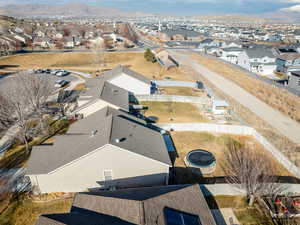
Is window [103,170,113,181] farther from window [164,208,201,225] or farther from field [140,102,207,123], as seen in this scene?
field [140,102,207,123]

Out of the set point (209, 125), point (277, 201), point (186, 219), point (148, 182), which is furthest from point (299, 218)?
point (209, 125)

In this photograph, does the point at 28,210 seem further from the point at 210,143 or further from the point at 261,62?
the point at 261,62

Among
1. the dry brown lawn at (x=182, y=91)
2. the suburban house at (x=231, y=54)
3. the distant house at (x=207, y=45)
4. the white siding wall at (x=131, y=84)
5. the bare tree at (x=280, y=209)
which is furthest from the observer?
the distant house at (x=207, y=45)

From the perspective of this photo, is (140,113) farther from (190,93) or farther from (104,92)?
(190,93)

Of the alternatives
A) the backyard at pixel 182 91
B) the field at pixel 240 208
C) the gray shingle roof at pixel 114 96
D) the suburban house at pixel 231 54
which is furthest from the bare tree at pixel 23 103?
the suburban house at pixel 231 54

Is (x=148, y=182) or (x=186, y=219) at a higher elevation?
(x=186, y=219)

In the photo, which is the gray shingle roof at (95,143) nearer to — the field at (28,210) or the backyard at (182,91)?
the field at (28,210)

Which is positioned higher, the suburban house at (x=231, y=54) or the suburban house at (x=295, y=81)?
the suburban house at (x=231, y=54)
